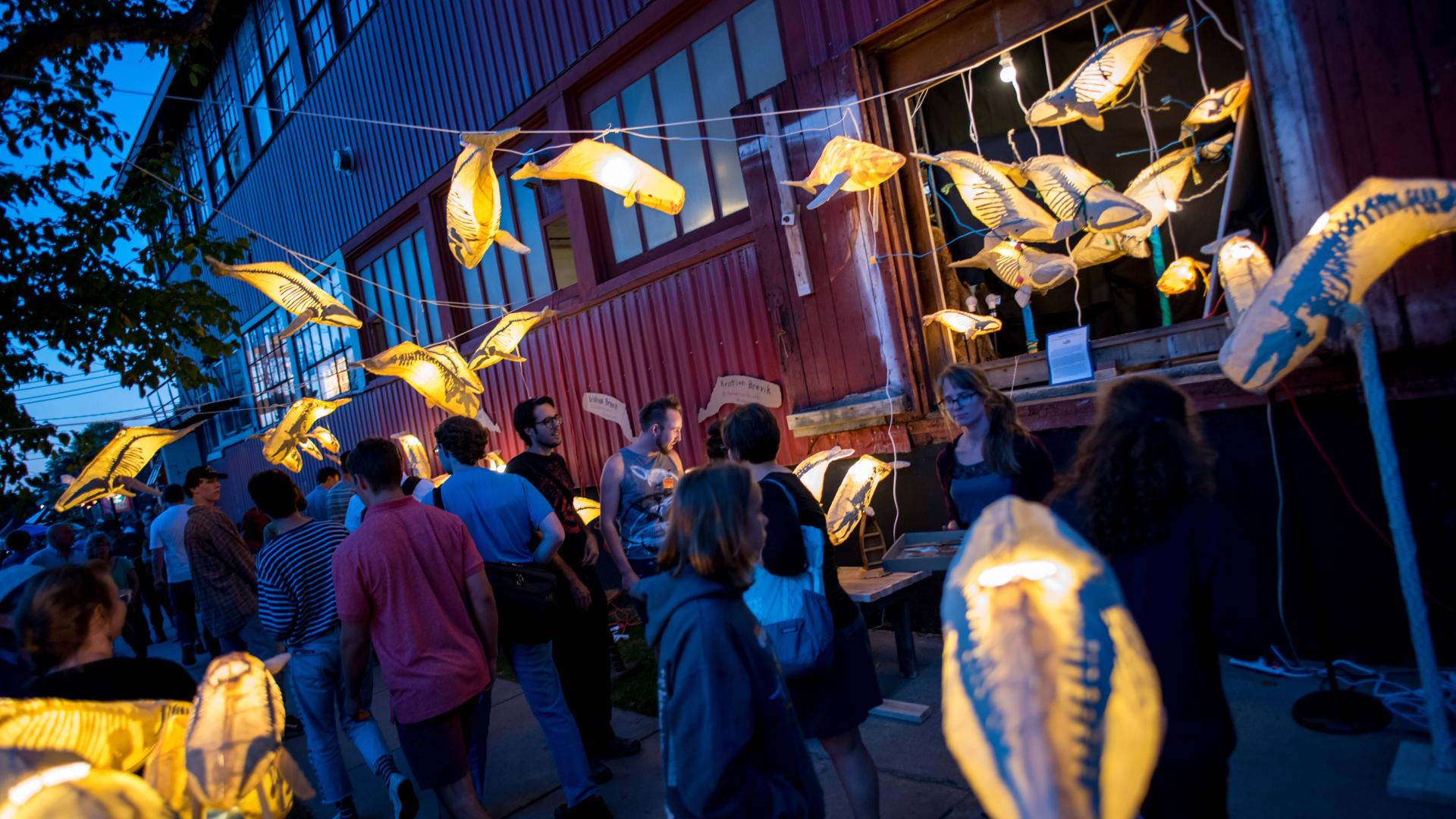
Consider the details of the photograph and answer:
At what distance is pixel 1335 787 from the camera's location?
268cm

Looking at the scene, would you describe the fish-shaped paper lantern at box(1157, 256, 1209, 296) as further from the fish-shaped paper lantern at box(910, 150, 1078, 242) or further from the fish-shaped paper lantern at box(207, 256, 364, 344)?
the fish-shaped paper lantern at box(207, 256, 364, 344)

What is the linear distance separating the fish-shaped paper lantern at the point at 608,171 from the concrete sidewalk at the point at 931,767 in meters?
2.79

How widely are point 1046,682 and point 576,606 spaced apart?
3360mm

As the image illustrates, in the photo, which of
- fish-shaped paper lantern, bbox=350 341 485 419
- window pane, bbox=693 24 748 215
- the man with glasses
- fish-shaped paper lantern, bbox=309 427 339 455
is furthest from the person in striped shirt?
fish-shaped paper lantern, bbox=309 427 339 455

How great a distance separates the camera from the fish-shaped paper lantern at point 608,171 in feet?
11.7

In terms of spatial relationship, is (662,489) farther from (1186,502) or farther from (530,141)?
(530,141)

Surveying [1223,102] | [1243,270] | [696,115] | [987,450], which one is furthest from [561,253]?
[1243,270]

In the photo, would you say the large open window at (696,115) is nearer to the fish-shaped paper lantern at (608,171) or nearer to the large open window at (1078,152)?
the large open window at (1078,152)

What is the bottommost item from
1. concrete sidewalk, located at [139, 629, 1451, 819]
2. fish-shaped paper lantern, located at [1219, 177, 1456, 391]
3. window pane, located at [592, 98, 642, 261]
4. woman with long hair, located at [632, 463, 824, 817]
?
concrete sidewalk, located at [139, 629, 1451, 819]

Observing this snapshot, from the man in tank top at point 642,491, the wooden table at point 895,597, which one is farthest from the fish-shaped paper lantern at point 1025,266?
the man in tank top at point 642,491

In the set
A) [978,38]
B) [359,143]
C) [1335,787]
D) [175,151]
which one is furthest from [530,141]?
[175,151]

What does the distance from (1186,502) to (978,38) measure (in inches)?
135

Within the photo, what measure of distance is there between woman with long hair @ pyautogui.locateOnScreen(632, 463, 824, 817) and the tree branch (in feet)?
19.7

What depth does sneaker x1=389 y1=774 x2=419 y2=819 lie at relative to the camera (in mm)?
3369
